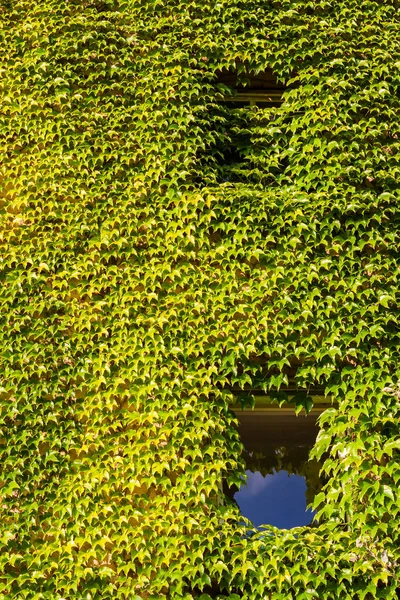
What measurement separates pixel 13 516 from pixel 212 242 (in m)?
3.06

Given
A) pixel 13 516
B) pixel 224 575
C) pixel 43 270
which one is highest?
pixel 43 270

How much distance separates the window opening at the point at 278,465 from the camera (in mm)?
→ 6574

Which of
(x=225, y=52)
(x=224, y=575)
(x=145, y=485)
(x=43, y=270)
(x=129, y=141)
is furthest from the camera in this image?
(x=225, y=52)

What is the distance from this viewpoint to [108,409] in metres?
6.20

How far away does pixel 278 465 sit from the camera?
22.0 ft

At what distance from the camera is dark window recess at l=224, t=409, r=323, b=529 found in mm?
6570

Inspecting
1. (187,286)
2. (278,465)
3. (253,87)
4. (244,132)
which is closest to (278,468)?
(278,465)

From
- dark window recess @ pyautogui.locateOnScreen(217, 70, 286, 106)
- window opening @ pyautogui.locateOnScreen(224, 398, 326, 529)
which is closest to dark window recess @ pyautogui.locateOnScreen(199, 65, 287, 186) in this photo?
dark window recess @ pyautogui.locateOnScreen(217, 70, 286, 106)

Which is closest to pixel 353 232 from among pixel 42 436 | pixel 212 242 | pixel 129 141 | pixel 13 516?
pixel 212 242

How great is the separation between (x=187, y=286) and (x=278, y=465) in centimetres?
188

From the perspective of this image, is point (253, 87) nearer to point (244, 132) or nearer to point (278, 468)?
point (244, 132)

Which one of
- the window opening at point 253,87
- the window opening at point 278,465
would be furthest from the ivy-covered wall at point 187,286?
the window opening at point 278,465

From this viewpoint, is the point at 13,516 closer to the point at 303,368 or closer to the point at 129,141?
the point at 303,368

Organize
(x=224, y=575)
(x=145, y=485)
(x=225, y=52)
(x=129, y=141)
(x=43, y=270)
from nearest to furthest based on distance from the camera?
1. (x=224, y=575)
2. (x=145, y=485)
3. (x=43, y=270)
4. (x=129, y=141)
5. (x=225, y=52)
